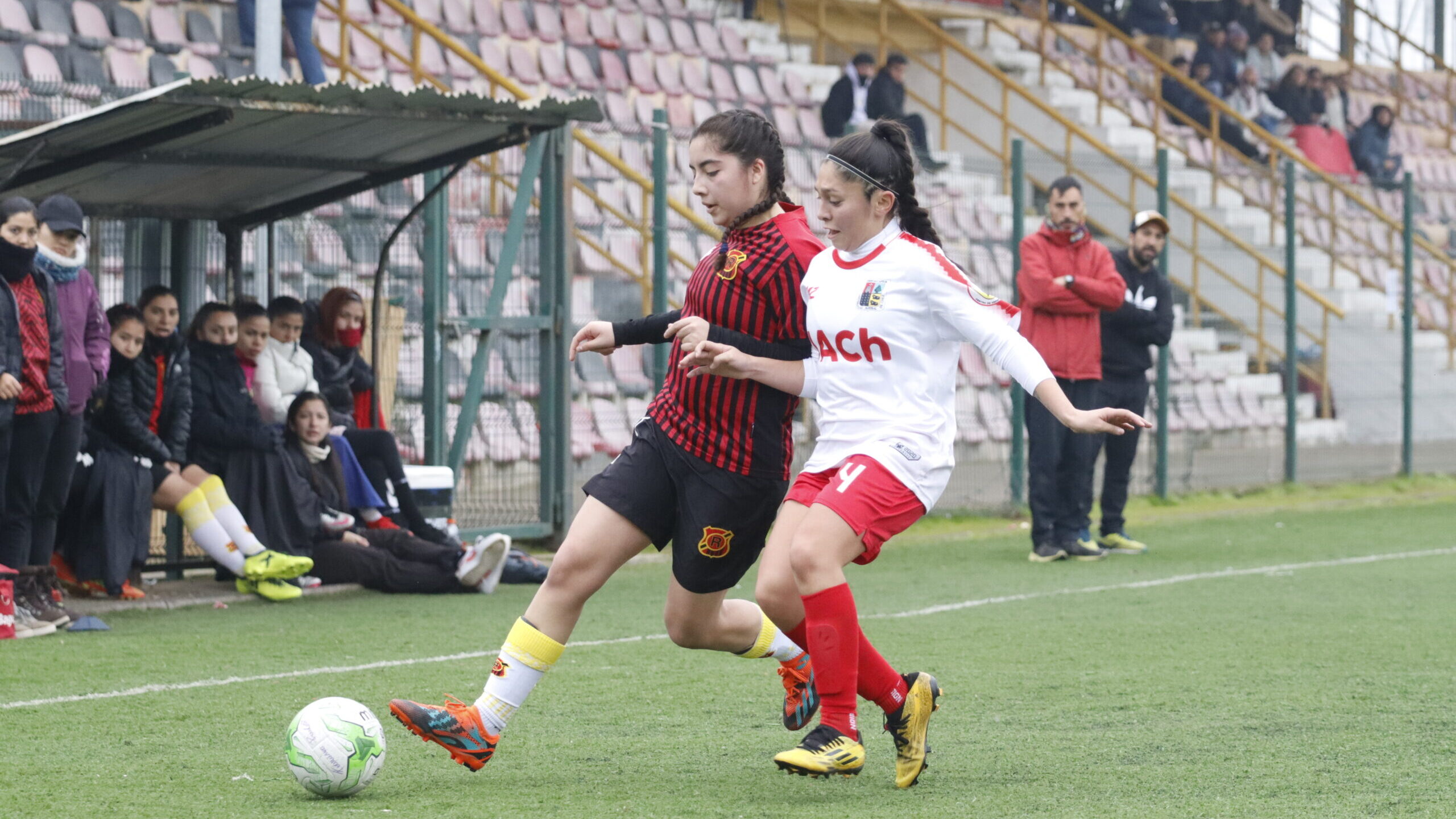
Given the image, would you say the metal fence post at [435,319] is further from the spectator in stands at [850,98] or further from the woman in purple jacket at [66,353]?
the spectator in stands at [850,98]

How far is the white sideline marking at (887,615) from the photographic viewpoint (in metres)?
6.14

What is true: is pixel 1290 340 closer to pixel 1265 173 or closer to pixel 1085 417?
pixel 1265 173

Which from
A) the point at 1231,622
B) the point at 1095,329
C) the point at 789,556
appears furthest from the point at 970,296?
the point at 1095,329

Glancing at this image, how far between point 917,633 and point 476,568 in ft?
8.30

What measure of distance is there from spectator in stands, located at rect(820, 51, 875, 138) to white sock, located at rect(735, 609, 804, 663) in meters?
13.4

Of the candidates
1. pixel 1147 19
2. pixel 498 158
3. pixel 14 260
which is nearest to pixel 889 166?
pixel 14 260

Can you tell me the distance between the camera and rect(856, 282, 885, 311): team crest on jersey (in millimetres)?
4625

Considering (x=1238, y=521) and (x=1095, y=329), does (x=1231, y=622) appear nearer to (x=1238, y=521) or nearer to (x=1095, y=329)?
(x=1095, y=329)

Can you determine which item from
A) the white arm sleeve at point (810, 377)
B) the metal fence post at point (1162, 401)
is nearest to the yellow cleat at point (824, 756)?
the white arm sleeve at point (810, 377)

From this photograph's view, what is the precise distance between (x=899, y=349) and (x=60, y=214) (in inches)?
187

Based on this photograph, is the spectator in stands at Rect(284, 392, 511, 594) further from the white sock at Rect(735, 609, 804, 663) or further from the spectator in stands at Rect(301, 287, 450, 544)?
the white sock at Rect(735, 609, 804, 663)

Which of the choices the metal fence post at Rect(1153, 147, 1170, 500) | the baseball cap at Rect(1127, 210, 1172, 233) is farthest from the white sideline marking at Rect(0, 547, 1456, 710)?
the metal fence post at Rect(1153, 147, 1170, 500)

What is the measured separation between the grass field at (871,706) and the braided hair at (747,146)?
4.71 ft

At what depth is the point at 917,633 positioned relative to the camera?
779 cm
